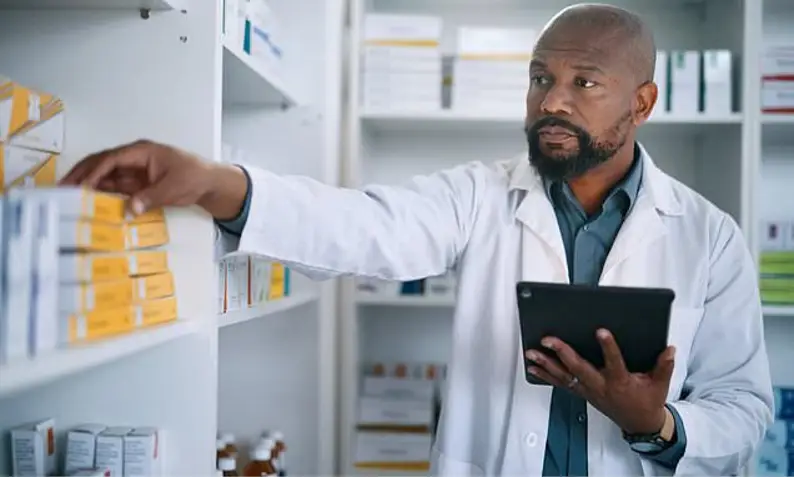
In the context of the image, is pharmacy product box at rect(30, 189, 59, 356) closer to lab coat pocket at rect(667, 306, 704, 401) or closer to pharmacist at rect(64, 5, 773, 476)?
pharmacist at rect(64, 5, 773, 476)

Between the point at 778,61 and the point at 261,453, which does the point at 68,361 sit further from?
the point at 778,61

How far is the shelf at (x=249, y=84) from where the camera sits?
1360 mm

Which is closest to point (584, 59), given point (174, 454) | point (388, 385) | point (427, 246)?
point (427, 246)

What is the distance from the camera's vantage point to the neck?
1479mm

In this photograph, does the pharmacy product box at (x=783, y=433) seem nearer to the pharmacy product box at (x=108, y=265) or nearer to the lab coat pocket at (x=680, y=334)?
the lab coat pocket at (x=680, y=334)

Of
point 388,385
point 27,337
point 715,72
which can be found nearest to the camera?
point 27,337

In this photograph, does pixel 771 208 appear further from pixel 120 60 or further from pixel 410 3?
pixel 120 60

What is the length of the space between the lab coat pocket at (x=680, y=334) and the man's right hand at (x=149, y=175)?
0.84m

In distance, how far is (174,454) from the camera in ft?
3.67

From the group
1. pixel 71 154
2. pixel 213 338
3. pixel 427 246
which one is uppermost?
pixel 71 154

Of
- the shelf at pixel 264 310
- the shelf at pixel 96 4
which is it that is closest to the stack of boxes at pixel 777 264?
the shelf at pixel 264 310

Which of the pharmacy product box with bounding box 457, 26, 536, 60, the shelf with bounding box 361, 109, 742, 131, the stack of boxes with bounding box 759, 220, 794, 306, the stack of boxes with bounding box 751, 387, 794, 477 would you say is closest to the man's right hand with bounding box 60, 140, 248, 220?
the shelf with bounding box 361, 109, 742, 131

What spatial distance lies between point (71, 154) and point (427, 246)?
61 centimetres

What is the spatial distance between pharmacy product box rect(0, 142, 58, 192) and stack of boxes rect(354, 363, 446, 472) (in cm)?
125
